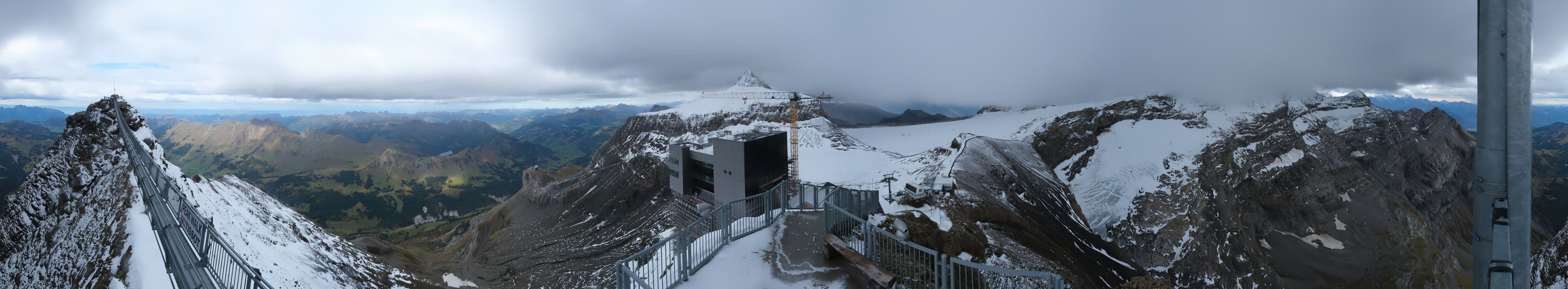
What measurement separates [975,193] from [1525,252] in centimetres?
3468

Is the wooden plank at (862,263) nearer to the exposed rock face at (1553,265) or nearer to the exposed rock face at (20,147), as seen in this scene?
the exposed rock face at (1553,265)

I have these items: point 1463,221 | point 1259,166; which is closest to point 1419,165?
point 1463,221

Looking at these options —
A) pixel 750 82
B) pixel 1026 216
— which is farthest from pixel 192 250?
pixel 750 82

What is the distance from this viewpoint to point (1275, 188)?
75.9 meters

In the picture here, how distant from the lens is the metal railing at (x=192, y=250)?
344 inches

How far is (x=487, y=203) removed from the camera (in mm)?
192125

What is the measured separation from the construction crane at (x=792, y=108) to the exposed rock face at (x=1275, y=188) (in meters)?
38.6

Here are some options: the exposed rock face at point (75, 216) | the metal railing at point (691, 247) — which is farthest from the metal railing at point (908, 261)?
the exposed rock face at point (75, 216)

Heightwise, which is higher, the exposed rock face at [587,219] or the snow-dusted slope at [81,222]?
the snow-dusted slope at [81,222]

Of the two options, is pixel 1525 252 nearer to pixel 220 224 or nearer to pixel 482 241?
pixel 220 224

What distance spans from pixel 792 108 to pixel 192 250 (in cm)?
7625

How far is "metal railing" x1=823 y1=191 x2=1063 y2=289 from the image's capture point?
6.86 m

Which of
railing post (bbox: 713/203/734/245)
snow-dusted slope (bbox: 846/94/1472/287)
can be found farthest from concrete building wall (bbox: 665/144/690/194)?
railing post (bbox: 713/203/734/245)

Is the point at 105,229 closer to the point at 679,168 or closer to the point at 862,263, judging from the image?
the point at 862,263
